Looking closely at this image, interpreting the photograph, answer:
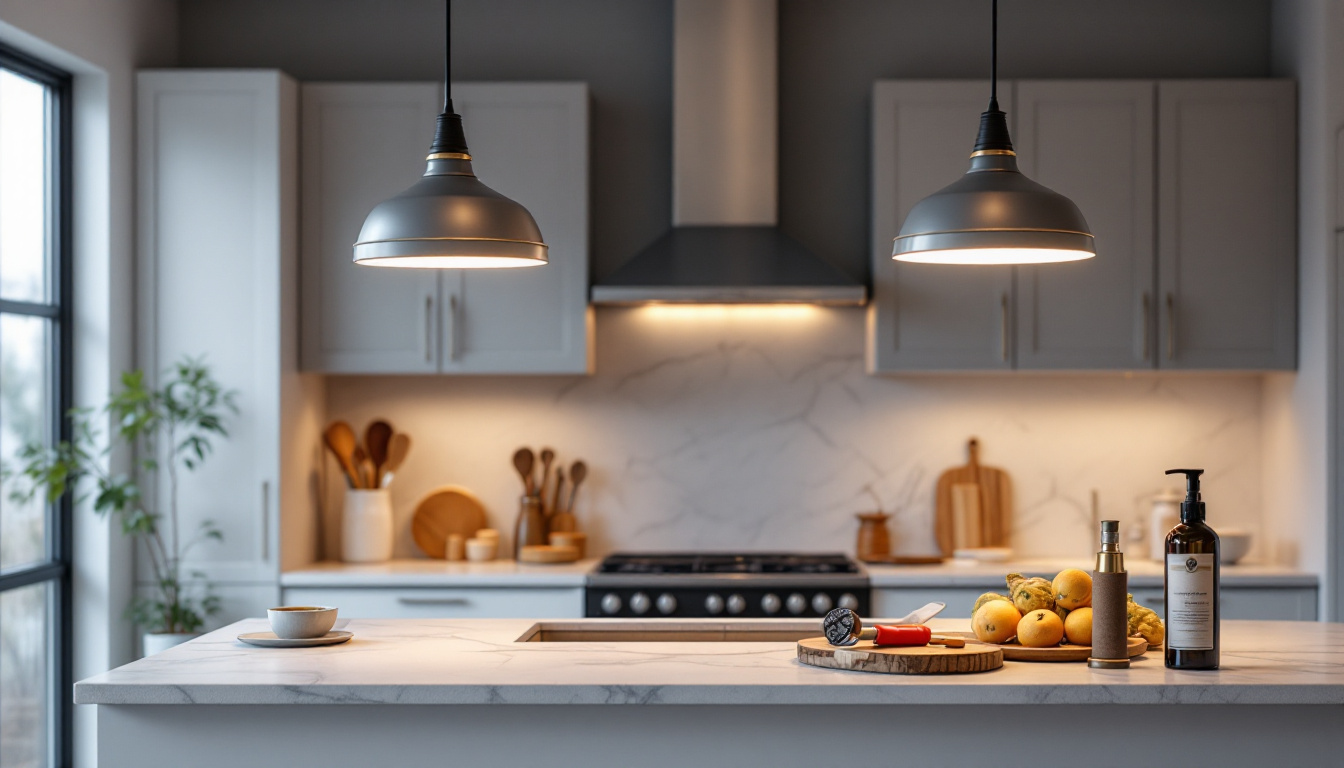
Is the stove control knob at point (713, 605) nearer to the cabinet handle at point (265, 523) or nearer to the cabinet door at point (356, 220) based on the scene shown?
the cabinet door at point (356, 220)

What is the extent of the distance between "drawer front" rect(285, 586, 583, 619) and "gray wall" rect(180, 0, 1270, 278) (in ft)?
4.16

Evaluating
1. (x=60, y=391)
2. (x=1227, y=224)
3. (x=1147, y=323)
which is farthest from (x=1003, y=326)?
(x=60, y=391)

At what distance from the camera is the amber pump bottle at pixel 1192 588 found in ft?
7.21

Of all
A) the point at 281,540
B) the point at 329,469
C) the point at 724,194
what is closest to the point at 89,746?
the point at 281,540

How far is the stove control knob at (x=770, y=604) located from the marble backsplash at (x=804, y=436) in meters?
0.66

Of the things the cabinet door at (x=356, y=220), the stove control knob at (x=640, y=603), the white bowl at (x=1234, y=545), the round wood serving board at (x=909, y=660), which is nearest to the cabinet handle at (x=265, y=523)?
the cabinet door at (x=356, y=220)

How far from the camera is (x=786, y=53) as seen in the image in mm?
4680

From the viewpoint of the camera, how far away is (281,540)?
4207 millimetres

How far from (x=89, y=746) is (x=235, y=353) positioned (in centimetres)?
137

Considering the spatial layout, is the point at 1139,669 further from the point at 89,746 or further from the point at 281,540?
the point at 89,746

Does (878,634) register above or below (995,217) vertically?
below

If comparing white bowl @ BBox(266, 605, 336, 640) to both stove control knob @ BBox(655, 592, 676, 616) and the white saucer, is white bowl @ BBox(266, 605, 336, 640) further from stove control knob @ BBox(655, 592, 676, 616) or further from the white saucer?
stove control knob @ BBox(655, 592, 676, 616)

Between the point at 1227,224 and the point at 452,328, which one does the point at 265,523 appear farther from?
the point at 1227,224

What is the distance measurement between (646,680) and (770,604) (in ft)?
6.14
